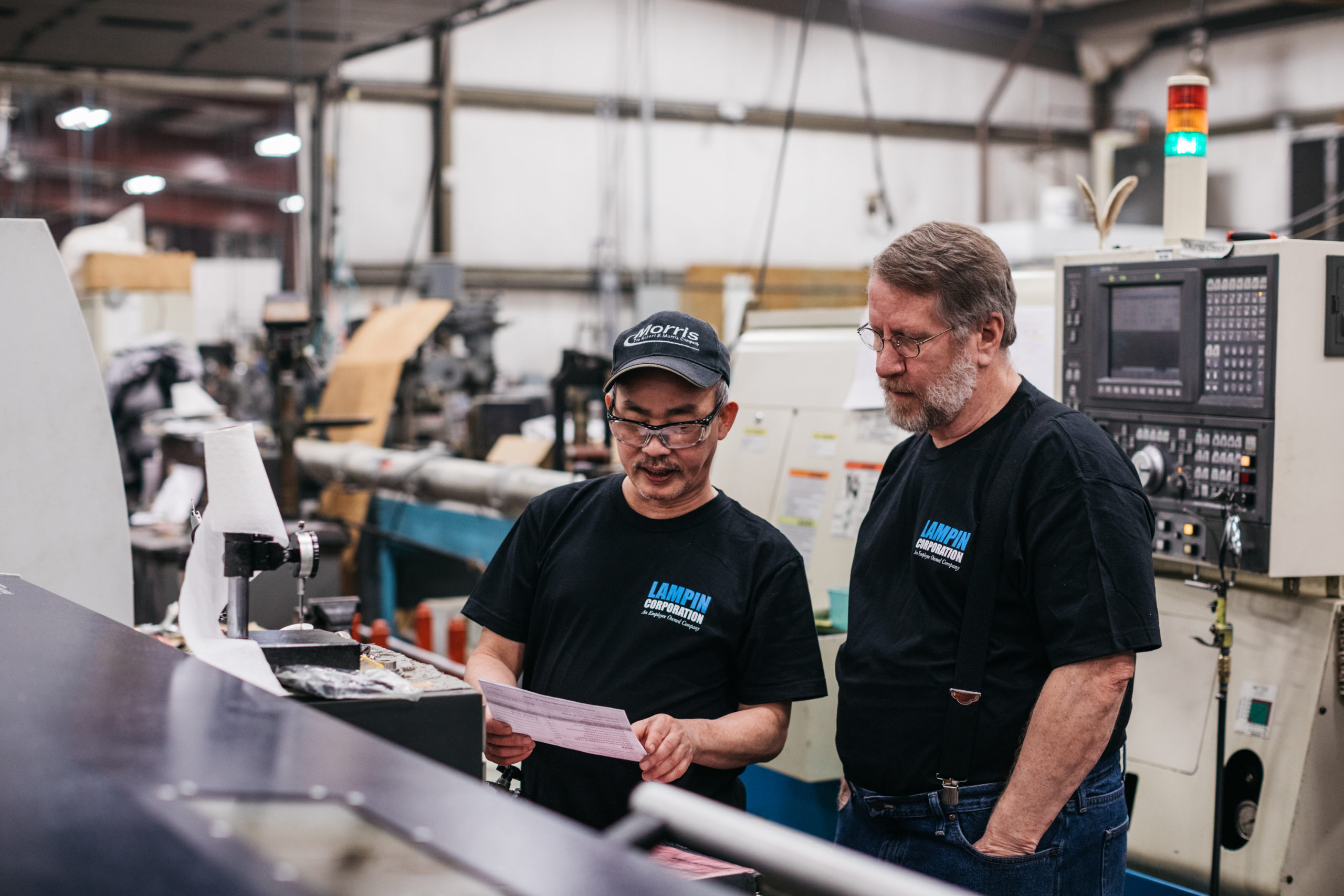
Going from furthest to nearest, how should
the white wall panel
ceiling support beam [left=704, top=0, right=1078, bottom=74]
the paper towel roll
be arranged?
1. ceiling support beam [left=704, top=0, right=1078, bottom=74]
2. the white wall panel
3. the paper towel roll

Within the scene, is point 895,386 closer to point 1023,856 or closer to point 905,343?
point 905,343

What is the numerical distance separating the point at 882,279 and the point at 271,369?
3.38 m

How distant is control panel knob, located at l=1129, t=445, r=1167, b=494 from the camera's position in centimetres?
222

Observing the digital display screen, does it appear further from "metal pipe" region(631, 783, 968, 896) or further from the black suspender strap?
"metal pipe" region(631, 783, 968, 896)

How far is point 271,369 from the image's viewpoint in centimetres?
451

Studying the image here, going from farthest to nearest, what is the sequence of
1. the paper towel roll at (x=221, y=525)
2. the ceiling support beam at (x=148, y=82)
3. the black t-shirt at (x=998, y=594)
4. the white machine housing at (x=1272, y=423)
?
the ceiling support beam at (x=148, y=82), the white machine housing at (x=1272, y=423), the black t-shirt at (x=998, y=594), the paper towel roll at (x=221, y=525)

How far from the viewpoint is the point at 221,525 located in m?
1.29

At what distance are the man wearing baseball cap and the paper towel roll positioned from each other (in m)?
0.37

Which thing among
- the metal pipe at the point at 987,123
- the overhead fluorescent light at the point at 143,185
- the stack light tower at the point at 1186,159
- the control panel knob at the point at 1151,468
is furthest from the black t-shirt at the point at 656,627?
the metal pipe at the point at 987,123

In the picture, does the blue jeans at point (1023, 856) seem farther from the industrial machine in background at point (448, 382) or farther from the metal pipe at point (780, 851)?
the industrial machine in background at point (448, 382)

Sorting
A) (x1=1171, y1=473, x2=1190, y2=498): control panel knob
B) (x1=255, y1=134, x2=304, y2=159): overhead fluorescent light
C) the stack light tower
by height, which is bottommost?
(x1=1171, y1=473, x2=1190, y2=498): control panel knob

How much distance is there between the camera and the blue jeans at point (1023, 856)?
1518 millimetres

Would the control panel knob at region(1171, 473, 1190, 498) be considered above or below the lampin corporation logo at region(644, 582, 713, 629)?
above

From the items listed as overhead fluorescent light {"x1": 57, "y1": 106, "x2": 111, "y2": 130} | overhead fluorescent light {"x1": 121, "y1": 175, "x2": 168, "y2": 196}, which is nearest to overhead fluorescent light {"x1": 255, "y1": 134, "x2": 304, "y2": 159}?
overhead fluorescent light {"x1": 57, "y1": 106, "x2": 111, "y2": 130}
